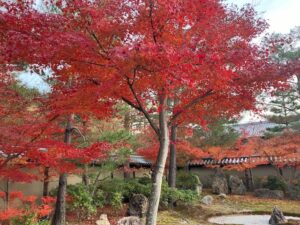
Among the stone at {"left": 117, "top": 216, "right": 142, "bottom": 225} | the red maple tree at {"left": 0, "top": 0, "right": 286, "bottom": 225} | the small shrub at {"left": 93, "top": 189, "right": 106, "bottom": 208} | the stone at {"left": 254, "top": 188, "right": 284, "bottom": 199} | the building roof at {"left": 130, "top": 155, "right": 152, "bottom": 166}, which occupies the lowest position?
the stone at {"left": 254, "top": 188, "right": 284, "bottom": 199}

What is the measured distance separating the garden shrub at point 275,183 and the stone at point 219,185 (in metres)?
2.94

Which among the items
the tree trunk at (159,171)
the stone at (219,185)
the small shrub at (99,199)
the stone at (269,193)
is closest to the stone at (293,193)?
the stone at (269,193)

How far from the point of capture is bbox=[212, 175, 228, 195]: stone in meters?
23.4

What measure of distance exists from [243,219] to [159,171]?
9.62m

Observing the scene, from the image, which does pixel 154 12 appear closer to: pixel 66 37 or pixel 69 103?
pixel 66 37

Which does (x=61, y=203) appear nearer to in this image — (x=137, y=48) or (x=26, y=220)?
(x=26, y=220)

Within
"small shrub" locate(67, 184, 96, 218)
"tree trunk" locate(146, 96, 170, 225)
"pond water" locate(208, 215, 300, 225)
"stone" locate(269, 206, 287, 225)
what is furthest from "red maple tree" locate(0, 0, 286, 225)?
"pond water" locate(208, 215, 300, 225)

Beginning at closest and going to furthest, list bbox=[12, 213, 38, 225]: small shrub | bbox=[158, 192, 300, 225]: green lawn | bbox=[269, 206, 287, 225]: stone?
1. bbox=[12, 213, 38, 225]: small shrub
2. bbox=[269, 206, 287, 225]: stone
3. bbox=[158, 192, 300, 225]: green lawn

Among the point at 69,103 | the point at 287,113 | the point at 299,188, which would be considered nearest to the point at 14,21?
the point at 69,103

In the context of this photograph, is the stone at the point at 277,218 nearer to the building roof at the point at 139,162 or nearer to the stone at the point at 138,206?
the stone at the point at 138,206

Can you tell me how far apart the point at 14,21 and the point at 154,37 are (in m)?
2.67

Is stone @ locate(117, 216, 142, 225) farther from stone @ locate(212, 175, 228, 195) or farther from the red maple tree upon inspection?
stone @ locate(212, 175, 228, 195)

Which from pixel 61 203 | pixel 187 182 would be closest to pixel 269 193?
pixel 187 182

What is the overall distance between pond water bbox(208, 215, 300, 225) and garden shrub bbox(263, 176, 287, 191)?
23.7 feet
